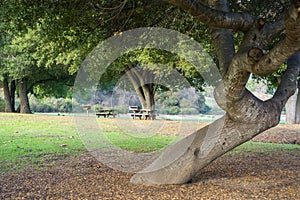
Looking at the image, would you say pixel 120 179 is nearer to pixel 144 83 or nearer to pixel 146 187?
pixel 146 187

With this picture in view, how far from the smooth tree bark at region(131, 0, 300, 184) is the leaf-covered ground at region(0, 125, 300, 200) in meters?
0.30

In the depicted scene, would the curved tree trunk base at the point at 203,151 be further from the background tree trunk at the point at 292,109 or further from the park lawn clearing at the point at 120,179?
the background tree trunk at the point at 292,109

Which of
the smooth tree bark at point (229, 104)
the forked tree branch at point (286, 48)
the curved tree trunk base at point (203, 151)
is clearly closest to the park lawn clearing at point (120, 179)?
the curved tree trunk base at point (203, 151)

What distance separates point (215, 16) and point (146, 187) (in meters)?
2.66

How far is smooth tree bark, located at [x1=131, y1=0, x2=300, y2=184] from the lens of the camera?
4465 mm

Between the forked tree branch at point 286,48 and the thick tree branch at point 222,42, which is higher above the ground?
the thick tree branch at point 222,42

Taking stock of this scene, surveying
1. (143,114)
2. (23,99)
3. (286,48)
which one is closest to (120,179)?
(286,48)

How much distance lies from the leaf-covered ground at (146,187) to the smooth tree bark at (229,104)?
0.99 feet

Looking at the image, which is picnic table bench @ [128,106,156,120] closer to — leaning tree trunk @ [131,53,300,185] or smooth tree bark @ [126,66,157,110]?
smooth tree bark @ [126,66,157,110]

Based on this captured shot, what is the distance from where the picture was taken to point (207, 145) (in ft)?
Result: 16.5

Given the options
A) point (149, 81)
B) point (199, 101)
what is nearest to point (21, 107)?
point (149, 81)

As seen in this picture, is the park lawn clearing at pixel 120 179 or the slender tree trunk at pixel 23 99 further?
the slender tree trunk at pixel 23 99

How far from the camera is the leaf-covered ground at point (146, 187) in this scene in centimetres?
450

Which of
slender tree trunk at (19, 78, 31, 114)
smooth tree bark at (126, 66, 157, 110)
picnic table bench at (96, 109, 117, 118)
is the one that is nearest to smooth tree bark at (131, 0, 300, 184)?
picnic table bench at (96, 109, 117, 118)
